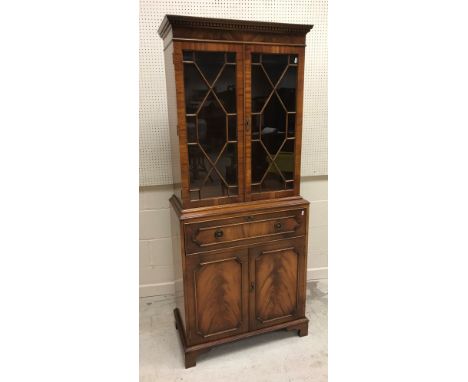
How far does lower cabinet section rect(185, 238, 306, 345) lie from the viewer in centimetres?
176

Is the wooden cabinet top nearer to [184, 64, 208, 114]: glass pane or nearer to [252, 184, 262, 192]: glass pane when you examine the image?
[184, 64, 208, 114]: glass pane

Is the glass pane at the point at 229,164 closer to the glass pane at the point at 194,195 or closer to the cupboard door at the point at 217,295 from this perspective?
the glass pane at the point at 194,195

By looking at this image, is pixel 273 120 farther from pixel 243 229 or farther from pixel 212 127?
pixel 243 229

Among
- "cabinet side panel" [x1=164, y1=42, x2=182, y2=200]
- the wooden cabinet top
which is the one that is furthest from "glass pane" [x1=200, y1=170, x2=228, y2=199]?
the wooden cabinet top

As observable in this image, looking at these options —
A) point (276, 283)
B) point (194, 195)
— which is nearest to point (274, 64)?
point (194, 195)

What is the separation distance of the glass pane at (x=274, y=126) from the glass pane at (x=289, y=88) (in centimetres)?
4

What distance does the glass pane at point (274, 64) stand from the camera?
168 centimetres

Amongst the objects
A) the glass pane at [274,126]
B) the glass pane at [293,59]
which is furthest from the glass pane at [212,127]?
the glass pane at [293,59]

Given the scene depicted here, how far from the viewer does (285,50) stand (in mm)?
1684

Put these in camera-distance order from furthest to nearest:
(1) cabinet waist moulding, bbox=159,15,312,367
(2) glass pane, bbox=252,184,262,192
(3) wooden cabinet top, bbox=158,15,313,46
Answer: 1. (2) glass pane, bbox=252,184,262,192
2. (1) cabinet waist moulding, bbox=159,15,312,367
3. (3) wooden cabinet top, bbox=158,15,313,46

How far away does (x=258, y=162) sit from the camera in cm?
180

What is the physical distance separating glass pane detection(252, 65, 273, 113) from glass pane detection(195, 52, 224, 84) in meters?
0.18

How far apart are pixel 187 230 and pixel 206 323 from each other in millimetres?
544

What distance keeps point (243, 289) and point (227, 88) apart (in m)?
1.06
